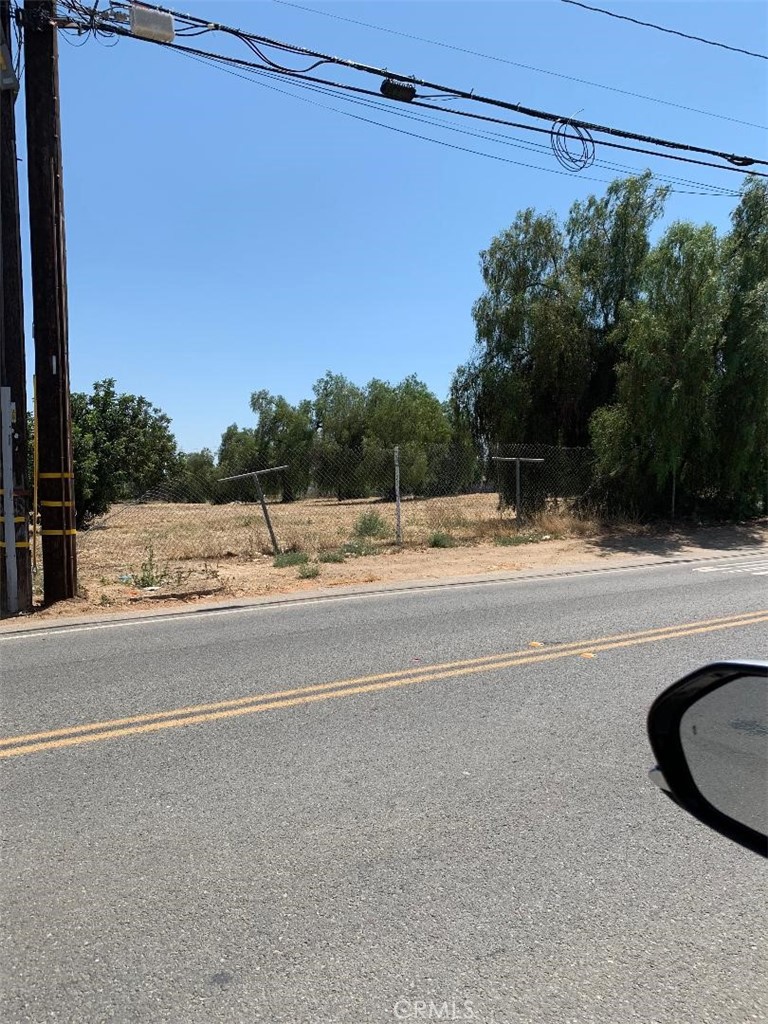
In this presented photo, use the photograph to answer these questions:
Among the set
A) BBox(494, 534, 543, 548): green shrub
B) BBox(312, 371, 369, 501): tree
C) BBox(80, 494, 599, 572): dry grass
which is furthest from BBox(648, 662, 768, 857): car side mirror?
BBox(312, 371, 369, 501): tree

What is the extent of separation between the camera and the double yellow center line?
479 centimetres

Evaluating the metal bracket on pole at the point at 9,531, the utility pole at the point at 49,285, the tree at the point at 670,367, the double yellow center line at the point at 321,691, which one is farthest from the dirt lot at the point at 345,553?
the double yellow center line at the point at 321,691

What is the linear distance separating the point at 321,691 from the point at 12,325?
6440 millimetres

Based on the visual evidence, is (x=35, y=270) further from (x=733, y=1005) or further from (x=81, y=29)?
(x=733, y=1005)

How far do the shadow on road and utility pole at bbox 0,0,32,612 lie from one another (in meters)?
10.7

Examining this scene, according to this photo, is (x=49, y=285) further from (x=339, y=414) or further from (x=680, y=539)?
(x=339, y=414)

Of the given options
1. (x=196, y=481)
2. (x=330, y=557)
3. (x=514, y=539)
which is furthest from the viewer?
(x=196, y=481)

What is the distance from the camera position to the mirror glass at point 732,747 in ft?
6.27

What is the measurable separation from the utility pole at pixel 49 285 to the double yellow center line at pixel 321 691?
18.2ft

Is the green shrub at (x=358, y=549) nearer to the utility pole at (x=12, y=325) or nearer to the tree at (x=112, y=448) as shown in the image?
the utility pole at (x=12, y=325)

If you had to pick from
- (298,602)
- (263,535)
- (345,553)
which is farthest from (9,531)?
(263,535)

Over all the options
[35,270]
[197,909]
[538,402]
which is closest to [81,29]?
[35,270]

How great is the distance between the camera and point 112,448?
1071 inches

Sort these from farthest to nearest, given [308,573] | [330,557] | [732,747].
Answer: [330,557]
[308,573]
[732,747]
